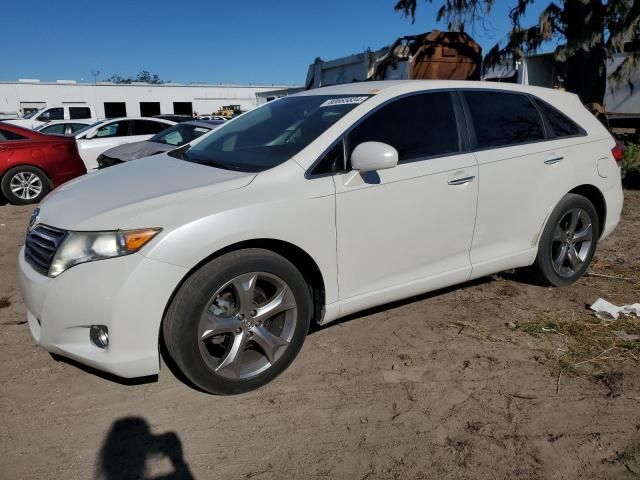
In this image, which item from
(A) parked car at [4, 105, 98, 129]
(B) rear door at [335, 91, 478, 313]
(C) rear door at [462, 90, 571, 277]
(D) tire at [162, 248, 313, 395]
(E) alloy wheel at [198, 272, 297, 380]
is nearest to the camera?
(D) tire at [162, 248, 313, 395]

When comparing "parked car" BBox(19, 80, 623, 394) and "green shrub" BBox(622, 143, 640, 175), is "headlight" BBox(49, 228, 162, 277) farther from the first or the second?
"green shrub" BBox(622, 143, 640, 175)

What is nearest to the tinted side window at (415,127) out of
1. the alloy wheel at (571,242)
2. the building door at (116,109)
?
the alloy wheel at (571,242)

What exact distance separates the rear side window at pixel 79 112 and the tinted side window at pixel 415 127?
73.1 feet

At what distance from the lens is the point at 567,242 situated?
4.30m

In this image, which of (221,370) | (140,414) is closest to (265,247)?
(221,370)

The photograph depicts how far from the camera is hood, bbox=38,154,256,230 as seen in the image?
101 inches

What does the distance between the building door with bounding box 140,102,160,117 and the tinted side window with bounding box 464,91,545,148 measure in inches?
1653

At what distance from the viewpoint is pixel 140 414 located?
8.93 ft

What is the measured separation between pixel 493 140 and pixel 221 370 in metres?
2.44

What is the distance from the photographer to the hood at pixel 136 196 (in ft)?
8.38

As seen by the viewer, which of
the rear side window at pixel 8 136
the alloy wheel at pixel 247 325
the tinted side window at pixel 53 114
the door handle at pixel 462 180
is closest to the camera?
the alloy wheel at pixel 247 325

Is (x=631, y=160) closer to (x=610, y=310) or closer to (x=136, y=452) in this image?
(x=610, y=310)

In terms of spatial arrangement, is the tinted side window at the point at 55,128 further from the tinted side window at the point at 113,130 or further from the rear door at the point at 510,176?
the rear door at the point at 510,176

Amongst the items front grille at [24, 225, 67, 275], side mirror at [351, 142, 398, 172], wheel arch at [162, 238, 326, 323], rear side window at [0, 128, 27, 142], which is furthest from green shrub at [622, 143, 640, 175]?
rear side window at [0, 128, 27, 142]
